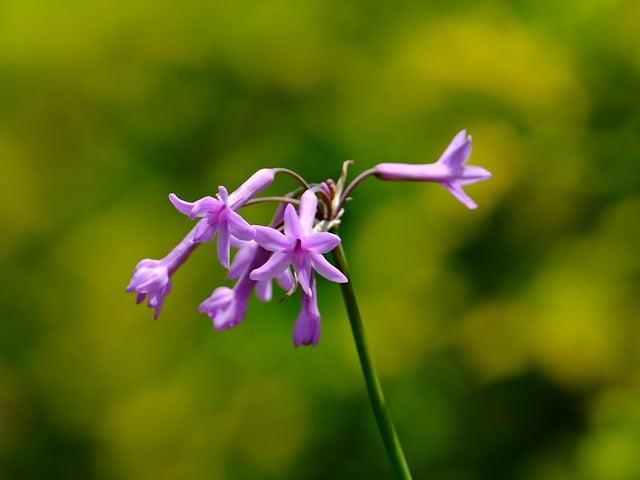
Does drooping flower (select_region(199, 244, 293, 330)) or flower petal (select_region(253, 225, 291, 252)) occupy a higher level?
drooping flower (select_region(199, 244, 293, 330))

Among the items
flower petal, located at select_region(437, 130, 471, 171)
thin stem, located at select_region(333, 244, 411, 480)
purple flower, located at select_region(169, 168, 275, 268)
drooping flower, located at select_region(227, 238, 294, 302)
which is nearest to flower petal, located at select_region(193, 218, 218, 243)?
purple flower, located at select_region(169, 168, 275, 268)

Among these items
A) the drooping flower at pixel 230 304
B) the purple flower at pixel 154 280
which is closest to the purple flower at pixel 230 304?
the drooping flower at pixel 230 304

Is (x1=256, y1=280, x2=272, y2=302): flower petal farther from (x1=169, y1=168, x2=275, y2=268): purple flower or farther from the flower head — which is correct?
(x1=169, y1=168, x2=275, y2=268): purple flower

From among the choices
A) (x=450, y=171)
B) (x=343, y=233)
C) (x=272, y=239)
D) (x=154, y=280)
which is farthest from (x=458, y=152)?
(x=343, y=233)

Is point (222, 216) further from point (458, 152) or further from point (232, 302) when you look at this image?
point (458, 152)

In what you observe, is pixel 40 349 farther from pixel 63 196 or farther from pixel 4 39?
pixel 4 39

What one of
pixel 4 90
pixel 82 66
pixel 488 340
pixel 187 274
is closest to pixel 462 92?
pixel 488 340
